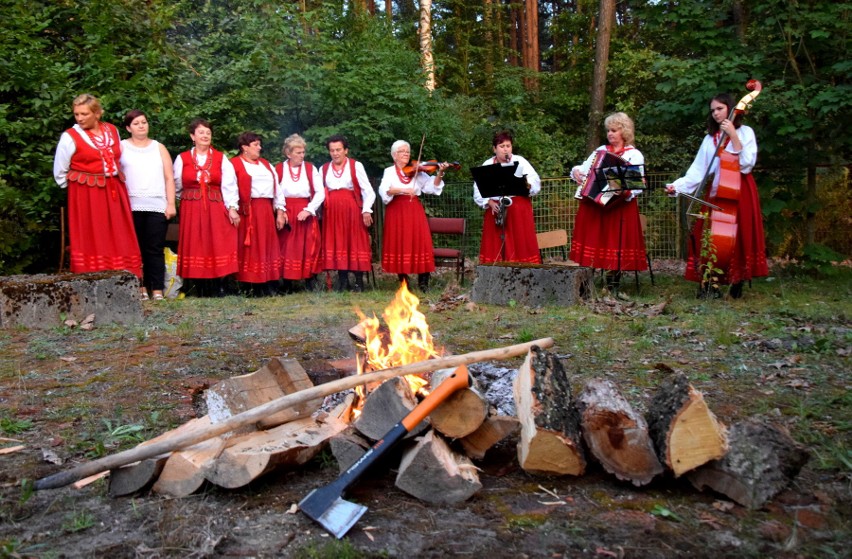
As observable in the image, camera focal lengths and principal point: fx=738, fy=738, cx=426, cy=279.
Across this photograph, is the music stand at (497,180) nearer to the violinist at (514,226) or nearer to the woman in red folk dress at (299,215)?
the violinist at (514,226)

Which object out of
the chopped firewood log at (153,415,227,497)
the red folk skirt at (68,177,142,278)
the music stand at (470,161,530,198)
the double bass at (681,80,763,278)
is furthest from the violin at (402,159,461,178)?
the chopped firewood log at (153,415,227,497)

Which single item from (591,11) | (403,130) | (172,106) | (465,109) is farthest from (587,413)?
(591,11)

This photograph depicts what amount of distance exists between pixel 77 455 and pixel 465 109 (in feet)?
52.2

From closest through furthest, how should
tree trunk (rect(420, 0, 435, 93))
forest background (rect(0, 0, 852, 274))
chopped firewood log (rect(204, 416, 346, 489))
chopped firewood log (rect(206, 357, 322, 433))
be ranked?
chopped firewood log (rect(204, 416, 346, 489)) → chopped firewood log (rect(206, 357, 322, 433)) → forest background (rect(0, 0, 852, 274)) → tree trunk (rect(420, 0, 435, 93))

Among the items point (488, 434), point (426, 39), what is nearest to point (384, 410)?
point (488, 434)

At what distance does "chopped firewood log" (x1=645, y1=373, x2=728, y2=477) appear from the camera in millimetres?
2906

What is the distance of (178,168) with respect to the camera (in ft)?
31.4

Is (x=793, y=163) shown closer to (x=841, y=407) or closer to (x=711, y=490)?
(x=841, y=407)

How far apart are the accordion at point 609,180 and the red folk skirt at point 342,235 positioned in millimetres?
3238

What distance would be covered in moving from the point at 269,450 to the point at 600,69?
1595cm

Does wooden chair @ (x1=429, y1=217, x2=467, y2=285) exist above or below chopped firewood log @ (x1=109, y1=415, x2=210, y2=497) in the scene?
above

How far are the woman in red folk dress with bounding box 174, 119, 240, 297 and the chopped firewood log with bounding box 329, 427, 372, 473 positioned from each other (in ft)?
22.4

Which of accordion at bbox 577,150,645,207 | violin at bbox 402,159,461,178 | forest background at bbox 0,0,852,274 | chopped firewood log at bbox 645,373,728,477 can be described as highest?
forest background at bbox 0,0,852,274

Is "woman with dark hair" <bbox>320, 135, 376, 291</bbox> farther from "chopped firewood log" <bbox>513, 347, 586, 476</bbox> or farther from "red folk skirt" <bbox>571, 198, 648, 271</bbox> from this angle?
"chopped firewood log" <bbox>513, 347, 586, 476</bbox>
